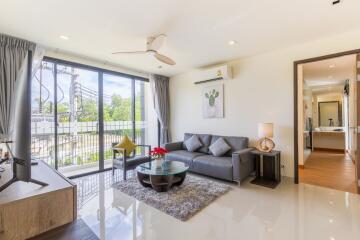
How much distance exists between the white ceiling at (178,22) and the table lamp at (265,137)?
148 cm

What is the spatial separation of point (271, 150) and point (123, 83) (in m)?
3.79

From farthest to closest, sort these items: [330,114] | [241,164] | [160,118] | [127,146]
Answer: [330,114] → [160,118] → [127,146] → [241,164]

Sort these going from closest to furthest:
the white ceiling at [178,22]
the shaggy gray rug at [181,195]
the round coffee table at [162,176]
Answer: the white ceiling at [178,22] < the shaggy gray rug at [181,195] < the round coffee table at [162,176]

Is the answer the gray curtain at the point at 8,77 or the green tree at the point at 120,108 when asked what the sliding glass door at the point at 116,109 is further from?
the gray curtain at the point at 8,77

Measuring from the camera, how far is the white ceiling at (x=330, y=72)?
13.2 feet

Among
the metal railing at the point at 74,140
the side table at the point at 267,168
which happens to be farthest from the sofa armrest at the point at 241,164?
the metal railing at the point at 74,140

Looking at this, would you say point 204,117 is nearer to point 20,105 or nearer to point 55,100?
point 55,100

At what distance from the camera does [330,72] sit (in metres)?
4.90

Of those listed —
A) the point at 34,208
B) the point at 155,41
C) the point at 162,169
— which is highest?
the point at 155,41

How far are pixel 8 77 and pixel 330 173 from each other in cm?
620

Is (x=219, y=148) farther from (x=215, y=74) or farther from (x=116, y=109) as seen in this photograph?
(x=116, y=109)

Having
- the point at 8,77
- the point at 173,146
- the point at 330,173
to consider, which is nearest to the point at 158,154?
the point at 173,146

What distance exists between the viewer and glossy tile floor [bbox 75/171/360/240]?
194cm

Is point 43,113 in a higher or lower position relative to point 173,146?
higher
